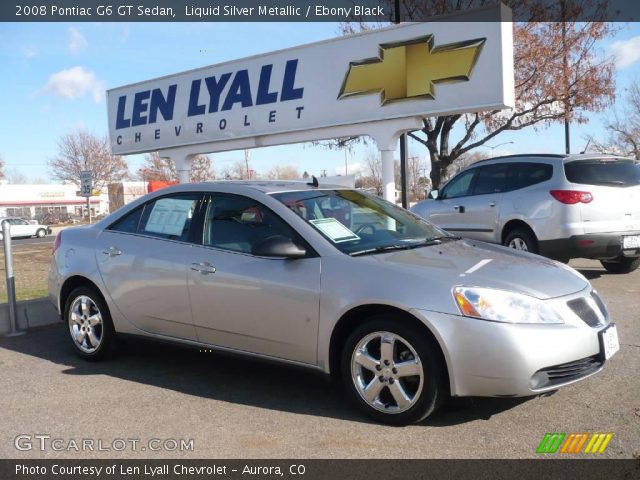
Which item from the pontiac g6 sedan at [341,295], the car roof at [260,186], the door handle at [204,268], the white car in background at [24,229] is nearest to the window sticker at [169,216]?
the pontiac g6 sedan at [341,295]

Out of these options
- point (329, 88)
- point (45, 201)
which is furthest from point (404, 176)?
point (45, 201)

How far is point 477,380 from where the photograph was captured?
11.6 feet

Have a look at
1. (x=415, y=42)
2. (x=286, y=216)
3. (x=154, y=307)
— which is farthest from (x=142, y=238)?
(x=415, y=42)

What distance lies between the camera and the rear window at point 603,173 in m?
8.16

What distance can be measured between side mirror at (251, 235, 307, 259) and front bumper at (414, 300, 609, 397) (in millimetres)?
949

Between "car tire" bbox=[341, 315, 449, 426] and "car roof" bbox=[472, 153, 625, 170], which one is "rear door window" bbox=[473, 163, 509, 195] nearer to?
"car roof" bbox=[472, 153, 625, 170]

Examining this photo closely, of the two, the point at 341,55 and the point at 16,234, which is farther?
the point at 16,234

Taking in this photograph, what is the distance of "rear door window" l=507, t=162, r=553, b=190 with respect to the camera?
8.54 metres

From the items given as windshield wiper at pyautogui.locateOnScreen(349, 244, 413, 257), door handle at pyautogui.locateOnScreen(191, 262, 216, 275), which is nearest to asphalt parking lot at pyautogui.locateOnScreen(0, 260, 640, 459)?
door handle at pyautogui.locateOnScreen(191, 262, 216, 275)

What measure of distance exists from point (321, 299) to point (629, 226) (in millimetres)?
5815

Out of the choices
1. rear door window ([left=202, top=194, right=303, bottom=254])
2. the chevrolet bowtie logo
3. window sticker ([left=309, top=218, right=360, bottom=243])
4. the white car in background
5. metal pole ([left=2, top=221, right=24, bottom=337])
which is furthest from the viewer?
A: the white car in background

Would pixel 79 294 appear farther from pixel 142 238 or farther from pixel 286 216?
pixel 286 216

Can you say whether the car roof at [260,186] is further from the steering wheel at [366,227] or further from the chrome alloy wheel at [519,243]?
the chrome alloy wheel at [519,243]

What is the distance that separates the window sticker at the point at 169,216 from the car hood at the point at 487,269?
5.75 feet
